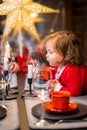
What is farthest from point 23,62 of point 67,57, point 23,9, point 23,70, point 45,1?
point 45,1

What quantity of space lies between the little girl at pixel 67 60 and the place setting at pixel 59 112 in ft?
1.04

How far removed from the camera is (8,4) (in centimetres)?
196

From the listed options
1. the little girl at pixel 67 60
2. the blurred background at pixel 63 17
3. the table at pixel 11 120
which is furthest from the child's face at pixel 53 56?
the blurred background at pixel 63 17

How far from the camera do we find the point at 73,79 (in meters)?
1.37

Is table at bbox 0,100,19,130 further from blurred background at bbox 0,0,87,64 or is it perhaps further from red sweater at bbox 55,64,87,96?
blurred background at bbox 0,0,87,64

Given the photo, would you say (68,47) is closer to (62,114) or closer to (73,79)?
(73,79)

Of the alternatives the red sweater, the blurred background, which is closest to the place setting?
the red sweater

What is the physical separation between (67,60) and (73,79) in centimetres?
11

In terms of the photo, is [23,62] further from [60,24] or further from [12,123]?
[60,24]

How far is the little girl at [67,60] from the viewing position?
1.39 meters

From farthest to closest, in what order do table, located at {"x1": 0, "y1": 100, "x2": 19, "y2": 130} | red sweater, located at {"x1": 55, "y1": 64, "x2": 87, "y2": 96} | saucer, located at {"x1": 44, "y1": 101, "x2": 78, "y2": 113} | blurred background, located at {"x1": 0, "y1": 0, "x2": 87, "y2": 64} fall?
blurred background, located at {"x1": 0, "y1": 0, "x2": 87, "y2": 64}, red sweater, located at {"x1": 55, "y1": 64, "x2": 87, "y2": 96}, saucer, located at {"x1": 44, "y1": 101, "x2": 78, "y2": 113}, table, located at {"x1": 0, "y1": 100, "x2": 19, "y2": 130}

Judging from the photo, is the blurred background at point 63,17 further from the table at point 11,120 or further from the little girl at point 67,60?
the table at point 11,120

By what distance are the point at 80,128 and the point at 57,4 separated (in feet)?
11.5

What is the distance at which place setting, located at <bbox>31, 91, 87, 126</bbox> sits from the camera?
953 mm
